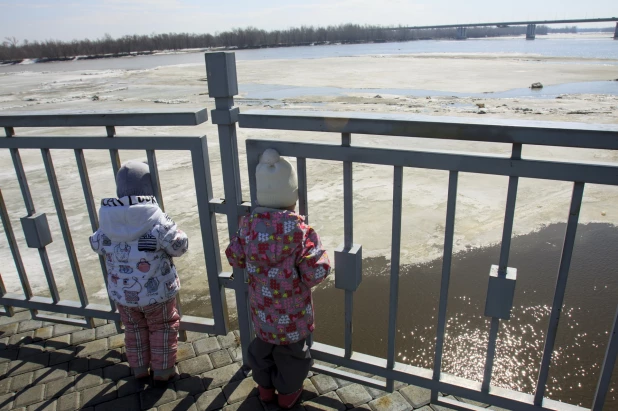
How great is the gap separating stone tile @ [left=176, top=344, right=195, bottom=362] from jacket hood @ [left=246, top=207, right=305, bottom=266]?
1156mm

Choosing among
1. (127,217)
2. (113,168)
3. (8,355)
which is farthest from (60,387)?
(113,168)

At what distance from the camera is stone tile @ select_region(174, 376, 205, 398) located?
2477mm

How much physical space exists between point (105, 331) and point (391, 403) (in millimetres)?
1926

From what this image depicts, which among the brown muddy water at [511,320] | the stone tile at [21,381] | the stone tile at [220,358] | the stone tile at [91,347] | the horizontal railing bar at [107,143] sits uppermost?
the horizontal railing bar at [107,143]

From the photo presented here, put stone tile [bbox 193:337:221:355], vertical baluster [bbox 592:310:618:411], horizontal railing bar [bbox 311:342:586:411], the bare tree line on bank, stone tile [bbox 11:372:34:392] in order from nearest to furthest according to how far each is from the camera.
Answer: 1. vertical baluster [bbox 592:310:618:411]
2. horizontal railing bar [bbox 311:342:586:411]
3. stone tile [bbox 11:372:34:392]
4. stone tile [bbox 193:337:221:355]
5. the bare tree line on bank

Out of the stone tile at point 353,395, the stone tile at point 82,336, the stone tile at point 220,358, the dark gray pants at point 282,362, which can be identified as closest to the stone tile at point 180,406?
the stone tile at point 220,358

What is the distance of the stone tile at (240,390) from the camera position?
2424 mm

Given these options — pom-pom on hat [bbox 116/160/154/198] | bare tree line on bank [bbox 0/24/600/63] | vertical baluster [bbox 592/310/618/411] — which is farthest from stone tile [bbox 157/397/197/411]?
bare tree line on bank [bbox 0/24/600/63]

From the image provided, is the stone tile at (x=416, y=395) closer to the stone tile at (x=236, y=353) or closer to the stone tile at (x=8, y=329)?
the stone tile at (x=236, y=353)

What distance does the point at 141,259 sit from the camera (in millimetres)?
2252

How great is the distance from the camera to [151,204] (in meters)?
2.22

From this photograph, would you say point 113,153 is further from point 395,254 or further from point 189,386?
point 395,254

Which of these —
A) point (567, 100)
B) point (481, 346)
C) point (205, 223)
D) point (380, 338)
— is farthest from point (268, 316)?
point (567, 100)

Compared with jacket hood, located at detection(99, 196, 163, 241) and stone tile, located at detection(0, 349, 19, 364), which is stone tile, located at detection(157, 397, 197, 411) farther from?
stone tile, located at detection(0, 349, 19, 364)
